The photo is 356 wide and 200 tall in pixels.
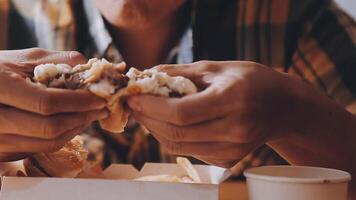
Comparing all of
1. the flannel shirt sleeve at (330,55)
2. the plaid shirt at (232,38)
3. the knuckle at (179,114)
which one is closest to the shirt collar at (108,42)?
the plaid shirt at (232,38)

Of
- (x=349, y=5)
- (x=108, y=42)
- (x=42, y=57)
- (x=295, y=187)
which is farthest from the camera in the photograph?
(x=349, y=5)

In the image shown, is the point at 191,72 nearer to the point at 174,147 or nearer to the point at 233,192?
the point at 174,147

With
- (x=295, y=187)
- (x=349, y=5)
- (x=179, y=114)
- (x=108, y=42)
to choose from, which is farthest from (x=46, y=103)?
(x=349, y=5)

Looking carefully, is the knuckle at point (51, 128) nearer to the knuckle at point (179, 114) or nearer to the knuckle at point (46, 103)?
the knuckle at point (46, 103)

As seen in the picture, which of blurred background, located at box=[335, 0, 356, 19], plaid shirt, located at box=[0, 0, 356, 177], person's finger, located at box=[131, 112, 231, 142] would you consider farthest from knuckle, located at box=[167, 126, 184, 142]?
blurred background, located at box=[335, 0, 356, 19]

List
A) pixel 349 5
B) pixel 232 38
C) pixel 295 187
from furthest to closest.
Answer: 1. pixel 349 5
2. pixel 232 38
3. pixel 295 187

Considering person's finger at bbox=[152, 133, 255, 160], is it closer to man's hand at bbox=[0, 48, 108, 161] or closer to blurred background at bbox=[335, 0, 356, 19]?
man's hand at bbox=[0, 48, 108, 161]

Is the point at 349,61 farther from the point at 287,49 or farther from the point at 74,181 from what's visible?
the point at 74,181

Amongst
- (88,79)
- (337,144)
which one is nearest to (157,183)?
(88,79)
